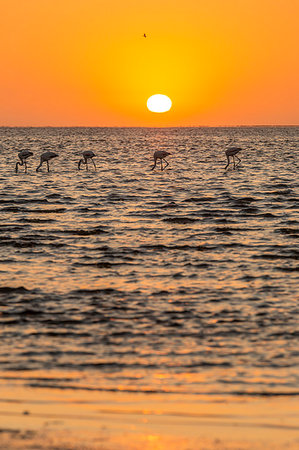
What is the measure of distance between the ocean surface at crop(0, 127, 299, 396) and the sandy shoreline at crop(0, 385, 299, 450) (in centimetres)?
30

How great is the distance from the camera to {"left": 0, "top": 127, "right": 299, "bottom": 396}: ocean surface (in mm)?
7785

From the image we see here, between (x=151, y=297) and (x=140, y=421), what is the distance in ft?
16.8

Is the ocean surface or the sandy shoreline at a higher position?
the sandy shoreline

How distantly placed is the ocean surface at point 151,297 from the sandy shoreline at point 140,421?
30 cm

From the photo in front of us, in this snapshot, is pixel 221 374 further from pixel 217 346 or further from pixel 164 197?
pixel 164 197

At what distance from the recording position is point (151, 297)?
1134cm

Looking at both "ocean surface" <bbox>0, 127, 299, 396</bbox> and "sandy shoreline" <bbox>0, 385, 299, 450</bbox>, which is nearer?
"sandy shoreline" <bbox>0, 385, 299, 450</bbox>

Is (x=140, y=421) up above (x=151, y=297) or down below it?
above

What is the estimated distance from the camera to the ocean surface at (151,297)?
25.5 feet

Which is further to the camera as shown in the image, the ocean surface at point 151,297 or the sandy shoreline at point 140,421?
the ocean surface at point 151,297

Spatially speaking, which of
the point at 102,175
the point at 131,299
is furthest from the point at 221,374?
the point at 102,175

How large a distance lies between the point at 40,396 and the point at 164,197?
68.9 ft

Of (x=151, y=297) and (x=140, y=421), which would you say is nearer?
(x=140, y=421)

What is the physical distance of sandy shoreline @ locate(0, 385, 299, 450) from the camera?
5762 mm
